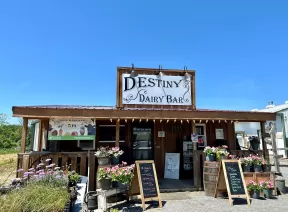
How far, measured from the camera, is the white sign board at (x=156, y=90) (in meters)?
7.35

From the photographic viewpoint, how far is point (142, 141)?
346 inches

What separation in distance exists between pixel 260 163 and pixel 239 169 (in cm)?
101

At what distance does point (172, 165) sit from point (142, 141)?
1.47 m

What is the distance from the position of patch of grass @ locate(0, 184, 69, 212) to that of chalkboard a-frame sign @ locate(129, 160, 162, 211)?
2140mm

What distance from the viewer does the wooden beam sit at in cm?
627

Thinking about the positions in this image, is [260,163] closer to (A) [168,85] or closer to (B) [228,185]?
(B) [228,185]

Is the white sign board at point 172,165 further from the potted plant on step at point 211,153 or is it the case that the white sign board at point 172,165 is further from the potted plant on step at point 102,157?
the potted plant on step at point 102,157

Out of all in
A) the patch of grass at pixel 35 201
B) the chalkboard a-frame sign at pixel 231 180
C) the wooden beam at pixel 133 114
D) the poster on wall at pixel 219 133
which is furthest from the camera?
the poster on wall at pixel 219 133

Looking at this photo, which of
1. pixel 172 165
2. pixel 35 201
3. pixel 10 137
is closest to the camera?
pixel 35 201

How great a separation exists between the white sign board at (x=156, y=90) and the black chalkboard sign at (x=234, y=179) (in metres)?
2.51

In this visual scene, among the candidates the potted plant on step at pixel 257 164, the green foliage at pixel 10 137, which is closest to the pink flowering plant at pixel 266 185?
the potted plant on step at pixel 257 164

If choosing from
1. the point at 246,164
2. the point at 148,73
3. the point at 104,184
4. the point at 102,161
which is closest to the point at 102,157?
the point at 102,161

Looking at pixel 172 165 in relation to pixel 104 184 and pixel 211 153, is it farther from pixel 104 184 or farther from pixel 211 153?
pixel 104 184

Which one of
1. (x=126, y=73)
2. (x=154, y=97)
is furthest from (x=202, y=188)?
(x=126, y=73)
